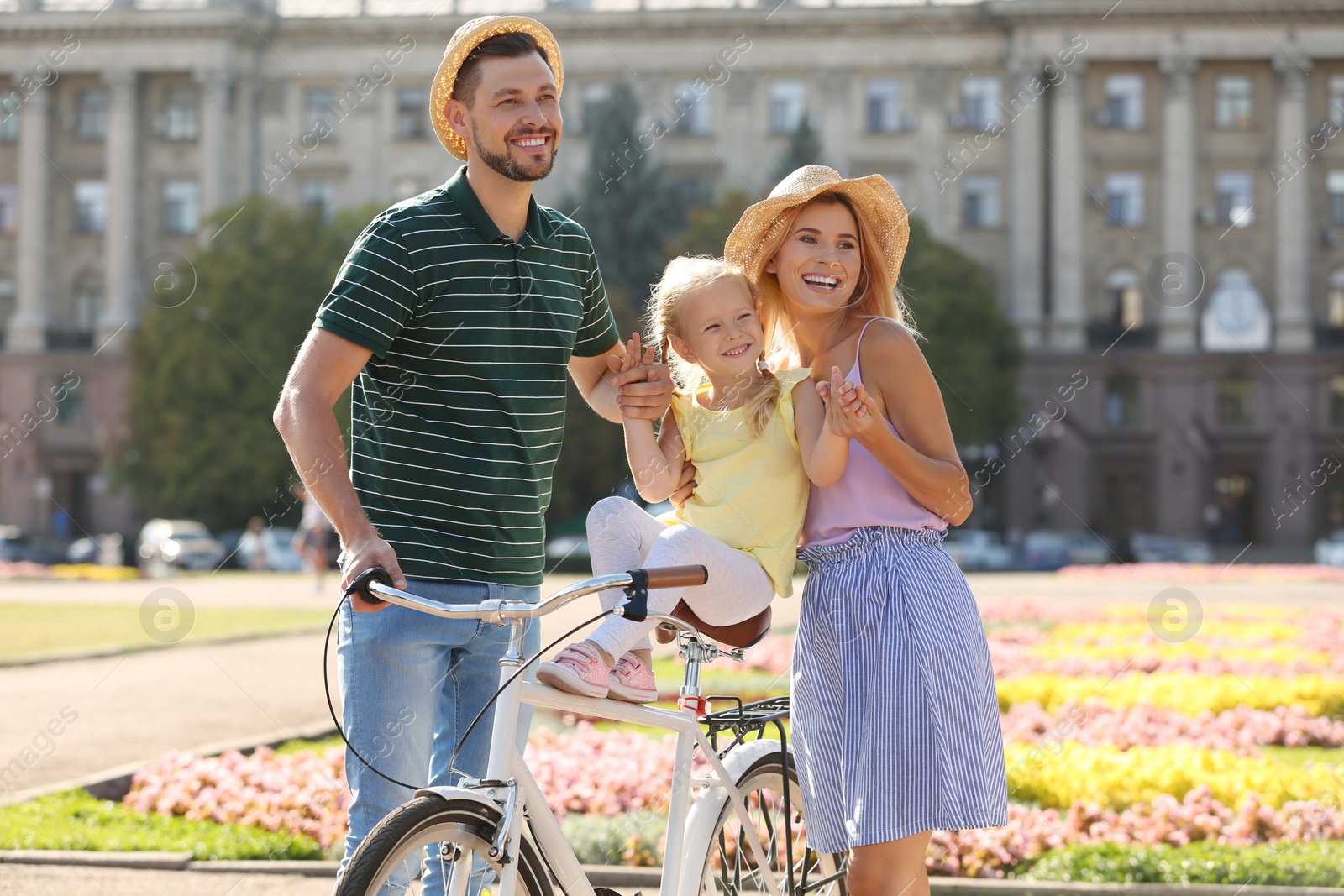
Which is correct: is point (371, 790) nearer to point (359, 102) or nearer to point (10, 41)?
point (359, 102)

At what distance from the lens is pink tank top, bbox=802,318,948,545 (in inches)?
139

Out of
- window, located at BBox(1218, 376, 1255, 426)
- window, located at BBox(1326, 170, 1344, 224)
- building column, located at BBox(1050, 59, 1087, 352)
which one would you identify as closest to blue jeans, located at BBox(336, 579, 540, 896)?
building column, located at BBox(1050, 59, 1087, 352)

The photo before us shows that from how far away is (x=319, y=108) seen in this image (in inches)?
2231

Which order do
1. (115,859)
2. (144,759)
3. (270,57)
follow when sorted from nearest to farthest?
(115,859)
(144,759)
(270,57)

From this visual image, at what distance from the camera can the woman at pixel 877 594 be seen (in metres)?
3.41

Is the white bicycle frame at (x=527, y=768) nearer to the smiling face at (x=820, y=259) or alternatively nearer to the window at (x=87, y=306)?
the smiling face at (x=820, y=259)

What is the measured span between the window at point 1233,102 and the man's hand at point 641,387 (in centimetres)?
5546

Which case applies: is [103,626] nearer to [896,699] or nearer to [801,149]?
[896,699]

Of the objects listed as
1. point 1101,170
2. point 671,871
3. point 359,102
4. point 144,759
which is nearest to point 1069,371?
point 1101,170

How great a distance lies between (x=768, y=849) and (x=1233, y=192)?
54771mm

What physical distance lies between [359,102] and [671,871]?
180 feet

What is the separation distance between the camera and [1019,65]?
5328cm

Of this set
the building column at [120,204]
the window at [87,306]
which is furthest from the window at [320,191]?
the window at [87,306]

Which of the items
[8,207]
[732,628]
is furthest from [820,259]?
[8,207]
